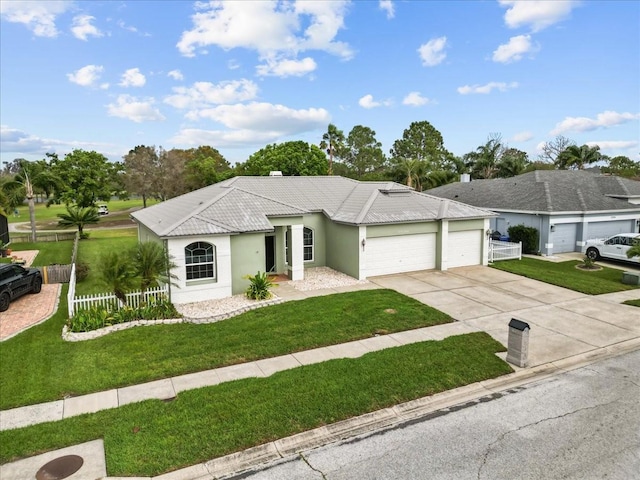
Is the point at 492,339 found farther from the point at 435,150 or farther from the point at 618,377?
the point at 435,150

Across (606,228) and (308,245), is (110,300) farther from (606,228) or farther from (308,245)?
(606,228)

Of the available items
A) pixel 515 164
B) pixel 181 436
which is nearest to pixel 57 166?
pixel 181 436

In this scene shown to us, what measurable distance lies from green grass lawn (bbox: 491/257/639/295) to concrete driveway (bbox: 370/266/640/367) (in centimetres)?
51

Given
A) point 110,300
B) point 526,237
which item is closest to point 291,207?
point 110,300

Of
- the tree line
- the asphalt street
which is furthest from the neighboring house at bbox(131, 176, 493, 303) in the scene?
the tree line

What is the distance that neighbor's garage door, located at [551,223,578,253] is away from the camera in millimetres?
23688

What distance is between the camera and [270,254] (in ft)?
61.3

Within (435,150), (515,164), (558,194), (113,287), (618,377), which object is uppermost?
(435,150)

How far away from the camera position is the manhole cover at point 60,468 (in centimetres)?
583

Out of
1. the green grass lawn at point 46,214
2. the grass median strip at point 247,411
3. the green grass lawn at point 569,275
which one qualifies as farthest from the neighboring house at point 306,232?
the green grass lawn at point 46,214

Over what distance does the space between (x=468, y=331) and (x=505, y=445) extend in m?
5.13

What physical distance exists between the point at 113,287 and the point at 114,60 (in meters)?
14.2

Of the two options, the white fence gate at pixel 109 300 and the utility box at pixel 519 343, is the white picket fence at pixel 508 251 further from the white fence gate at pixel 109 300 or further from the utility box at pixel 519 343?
the white fence gate at pixel 109 300

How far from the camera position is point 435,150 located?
203ft
